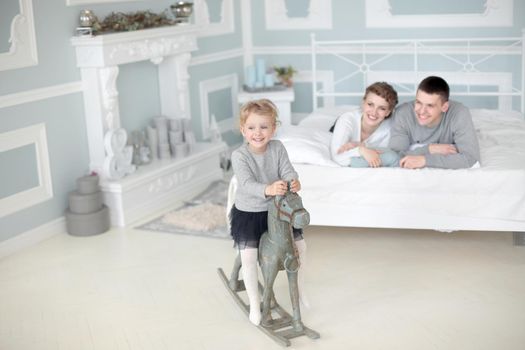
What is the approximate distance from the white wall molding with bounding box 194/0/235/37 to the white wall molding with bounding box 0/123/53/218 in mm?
1626

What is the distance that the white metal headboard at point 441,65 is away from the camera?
214 inches

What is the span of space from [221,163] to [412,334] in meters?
2.82

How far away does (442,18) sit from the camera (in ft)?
18.3

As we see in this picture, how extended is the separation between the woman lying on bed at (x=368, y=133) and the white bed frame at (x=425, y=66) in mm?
1402

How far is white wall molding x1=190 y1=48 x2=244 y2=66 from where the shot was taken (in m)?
5.62

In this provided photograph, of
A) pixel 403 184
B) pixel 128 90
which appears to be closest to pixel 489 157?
pixel 403 184

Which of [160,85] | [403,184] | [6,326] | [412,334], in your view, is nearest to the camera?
[412,334]

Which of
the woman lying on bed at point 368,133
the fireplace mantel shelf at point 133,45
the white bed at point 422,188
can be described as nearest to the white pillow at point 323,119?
the white bed at point 422,188

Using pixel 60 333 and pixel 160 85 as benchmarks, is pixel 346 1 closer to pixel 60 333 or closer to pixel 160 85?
pixel 160 85

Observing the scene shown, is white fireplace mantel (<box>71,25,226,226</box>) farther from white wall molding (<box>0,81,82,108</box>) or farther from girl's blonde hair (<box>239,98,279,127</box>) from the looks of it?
girl's blonde hair (<box>239,98,279,127</box>)

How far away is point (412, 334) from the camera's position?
286 centimetres

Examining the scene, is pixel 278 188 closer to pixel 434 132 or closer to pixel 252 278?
pixel 252 278

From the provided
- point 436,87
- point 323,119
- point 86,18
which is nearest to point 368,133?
point 436,87

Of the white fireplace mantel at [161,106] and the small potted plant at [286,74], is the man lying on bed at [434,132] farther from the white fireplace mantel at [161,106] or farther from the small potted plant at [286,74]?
the small potted plant at [286,74]
